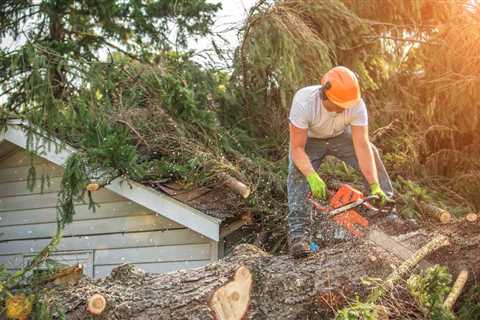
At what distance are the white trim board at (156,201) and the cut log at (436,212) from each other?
6.66ft

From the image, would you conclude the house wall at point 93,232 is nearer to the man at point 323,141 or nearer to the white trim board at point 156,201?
the white trim board at point 156,201

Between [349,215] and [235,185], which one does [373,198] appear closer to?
[349,215]

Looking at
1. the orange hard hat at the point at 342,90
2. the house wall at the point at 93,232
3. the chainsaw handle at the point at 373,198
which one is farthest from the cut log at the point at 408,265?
the house wall at the point at 93,232

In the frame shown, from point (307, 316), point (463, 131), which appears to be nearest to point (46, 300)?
point (307, 316)

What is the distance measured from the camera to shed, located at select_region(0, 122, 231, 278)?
24.6ft

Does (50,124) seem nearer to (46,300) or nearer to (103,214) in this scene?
(103,214)

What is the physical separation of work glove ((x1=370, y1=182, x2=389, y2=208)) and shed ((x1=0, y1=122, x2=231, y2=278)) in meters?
2.31

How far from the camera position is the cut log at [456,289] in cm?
434

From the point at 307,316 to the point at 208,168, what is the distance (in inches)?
116

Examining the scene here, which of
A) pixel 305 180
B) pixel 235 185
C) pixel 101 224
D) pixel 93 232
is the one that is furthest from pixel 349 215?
pixel 93 232

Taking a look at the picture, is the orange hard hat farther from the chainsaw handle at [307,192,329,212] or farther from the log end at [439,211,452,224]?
the log end at [439,211,452,224]

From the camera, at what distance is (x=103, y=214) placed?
8141mm

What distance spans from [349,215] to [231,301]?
3.55ft

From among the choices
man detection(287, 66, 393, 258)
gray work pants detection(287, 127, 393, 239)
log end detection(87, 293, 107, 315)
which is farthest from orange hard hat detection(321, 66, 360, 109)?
log end detection(87, 293, 107, 315)
